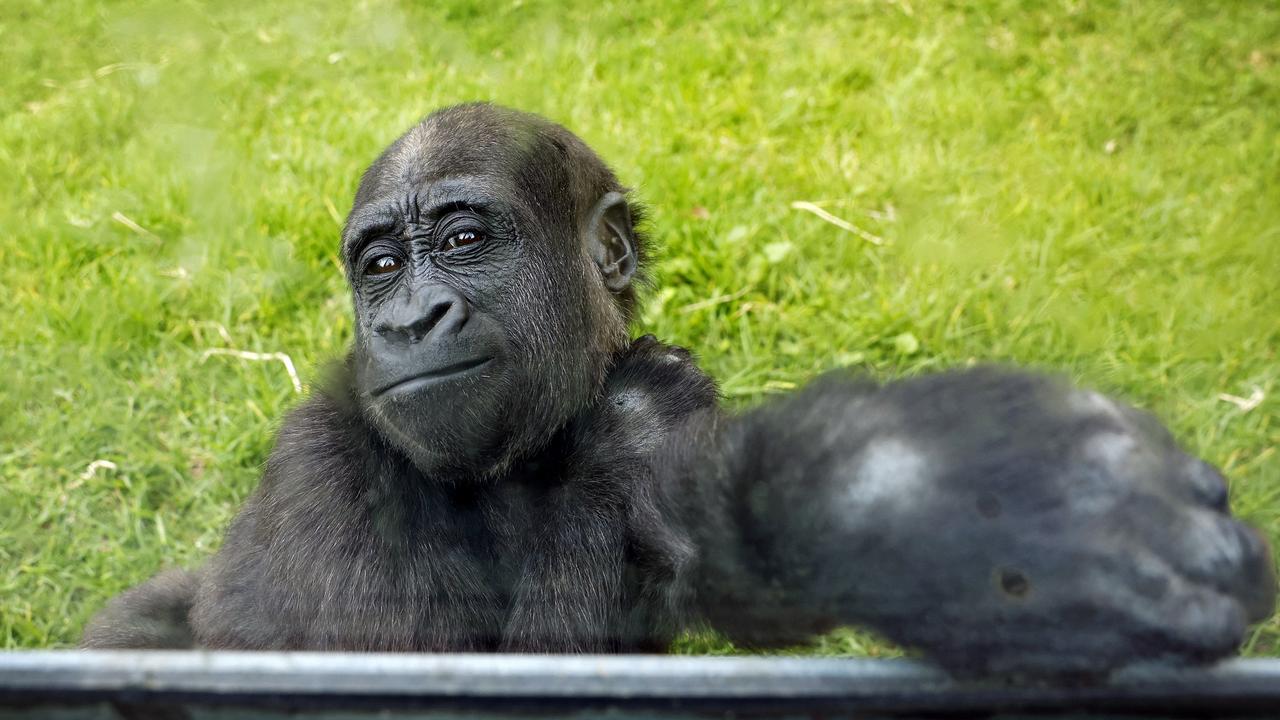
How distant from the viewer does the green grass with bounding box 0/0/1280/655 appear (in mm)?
4039

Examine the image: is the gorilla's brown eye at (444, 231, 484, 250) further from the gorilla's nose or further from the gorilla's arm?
the gorilla's arm

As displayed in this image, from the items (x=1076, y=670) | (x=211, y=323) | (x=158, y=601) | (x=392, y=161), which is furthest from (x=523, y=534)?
(x=211, y=323)

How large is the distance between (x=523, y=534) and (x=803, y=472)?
117 cm

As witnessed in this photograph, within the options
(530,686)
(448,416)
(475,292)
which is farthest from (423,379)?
(530,686)

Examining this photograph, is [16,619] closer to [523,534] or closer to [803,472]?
[523,534]

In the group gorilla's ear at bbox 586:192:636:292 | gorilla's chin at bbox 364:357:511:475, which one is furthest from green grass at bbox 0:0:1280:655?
gorilla's chin at bbox 364:357:511:475

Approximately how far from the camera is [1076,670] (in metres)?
1.43

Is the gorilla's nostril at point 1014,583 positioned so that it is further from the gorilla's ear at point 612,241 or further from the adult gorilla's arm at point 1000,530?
the gorilla's ear at point 612,241

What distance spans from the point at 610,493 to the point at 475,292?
0.64 meters

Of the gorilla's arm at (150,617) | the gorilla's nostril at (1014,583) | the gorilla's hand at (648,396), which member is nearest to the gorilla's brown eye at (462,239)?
the gorilla's hand at (648,396)

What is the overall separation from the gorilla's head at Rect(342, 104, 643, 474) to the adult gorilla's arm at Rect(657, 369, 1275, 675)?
1.00 metres

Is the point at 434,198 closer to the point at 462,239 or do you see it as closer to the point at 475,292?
the point at 462,239

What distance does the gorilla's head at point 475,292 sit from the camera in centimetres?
262

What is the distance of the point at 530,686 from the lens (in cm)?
137
